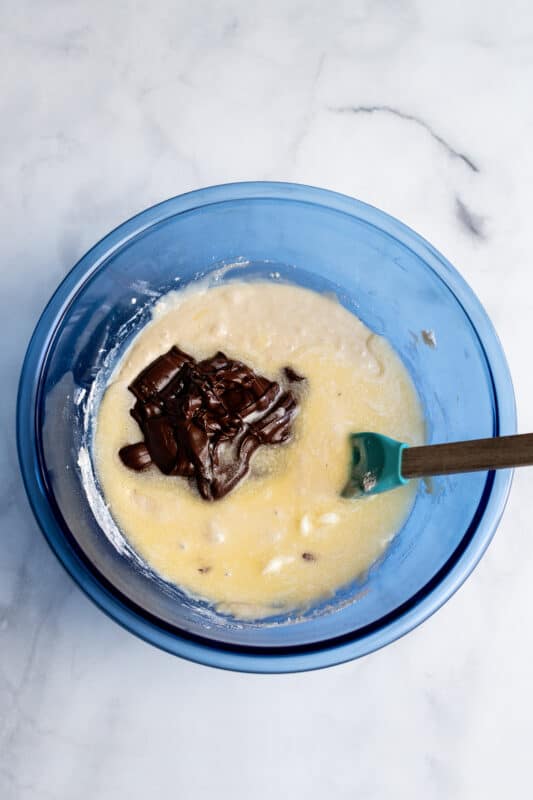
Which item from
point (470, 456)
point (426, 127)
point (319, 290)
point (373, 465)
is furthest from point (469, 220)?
point (470, 456)

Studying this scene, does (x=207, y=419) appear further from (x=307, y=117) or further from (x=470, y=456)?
(x=307, y=117)

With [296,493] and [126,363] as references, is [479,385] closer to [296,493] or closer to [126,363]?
[296,493]

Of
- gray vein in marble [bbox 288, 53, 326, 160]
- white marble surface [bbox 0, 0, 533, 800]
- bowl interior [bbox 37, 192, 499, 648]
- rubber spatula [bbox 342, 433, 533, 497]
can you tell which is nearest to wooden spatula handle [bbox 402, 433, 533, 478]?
rubber spatula [bbox 342, 433, 533, 497]

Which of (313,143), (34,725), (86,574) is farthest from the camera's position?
(313,143)

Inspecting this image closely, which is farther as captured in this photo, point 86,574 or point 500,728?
point 500,728

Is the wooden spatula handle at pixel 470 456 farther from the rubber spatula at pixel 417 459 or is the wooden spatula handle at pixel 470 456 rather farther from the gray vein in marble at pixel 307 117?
the gray vein in marble at pixel 307 117

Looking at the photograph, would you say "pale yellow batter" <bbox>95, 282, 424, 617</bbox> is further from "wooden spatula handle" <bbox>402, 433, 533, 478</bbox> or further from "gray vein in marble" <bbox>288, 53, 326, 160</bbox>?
"gray vein in marble" <bbox>288, 53, 326, 160</bbox>

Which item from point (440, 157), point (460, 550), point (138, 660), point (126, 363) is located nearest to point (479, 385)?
point (460, 550)
